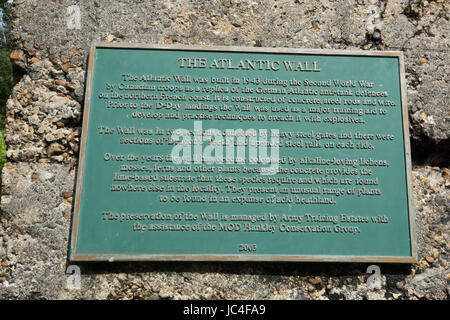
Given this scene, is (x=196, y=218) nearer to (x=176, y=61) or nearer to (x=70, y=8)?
(x=176, y=61)

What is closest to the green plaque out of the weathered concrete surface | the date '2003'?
the date '2003'

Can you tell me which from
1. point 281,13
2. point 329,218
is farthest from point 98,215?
point 281,13

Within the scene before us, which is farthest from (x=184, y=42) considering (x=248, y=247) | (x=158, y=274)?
(x=158, y=274)

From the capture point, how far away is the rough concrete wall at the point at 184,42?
8.25ft

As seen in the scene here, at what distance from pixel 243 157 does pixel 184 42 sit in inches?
47.2

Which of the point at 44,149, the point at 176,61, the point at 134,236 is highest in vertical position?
the point at 176,61

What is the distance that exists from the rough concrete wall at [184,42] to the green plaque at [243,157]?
0.64 ft

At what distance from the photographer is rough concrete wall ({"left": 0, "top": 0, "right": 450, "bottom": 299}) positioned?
2.52 meters

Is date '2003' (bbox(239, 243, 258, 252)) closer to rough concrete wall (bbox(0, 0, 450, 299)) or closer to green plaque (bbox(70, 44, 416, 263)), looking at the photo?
green plaque (bbox(70, 44, 416, 263))

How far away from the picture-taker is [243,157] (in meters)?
2.57

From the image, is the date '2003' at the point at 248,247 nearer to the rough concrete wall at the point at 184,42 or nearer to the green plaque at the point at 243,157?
the green plaque at the point at 243,157

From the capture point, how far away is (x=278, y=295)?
251cm

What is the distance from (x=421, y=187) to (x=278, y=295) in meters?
1.51

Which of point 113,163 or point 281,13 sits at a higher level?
point 281,13
